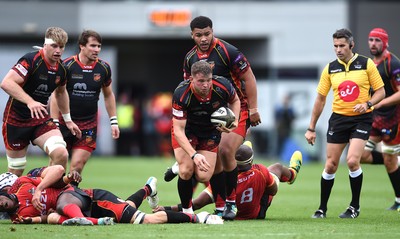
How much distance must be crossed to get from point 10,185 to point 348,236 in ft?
13.6

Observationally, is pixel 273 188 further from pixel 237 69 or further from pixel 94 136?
pixel 94 136

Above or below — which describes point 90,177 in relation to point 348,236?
below

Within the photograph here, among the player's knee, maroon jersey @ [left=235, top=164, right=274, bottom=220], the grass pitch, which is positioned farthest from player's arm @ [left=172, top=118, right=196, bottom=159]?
the player's knee

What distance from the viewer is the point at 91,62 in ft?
42.3

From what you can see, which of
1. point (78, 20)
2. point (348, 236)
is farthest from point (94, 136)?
point (78, 20)

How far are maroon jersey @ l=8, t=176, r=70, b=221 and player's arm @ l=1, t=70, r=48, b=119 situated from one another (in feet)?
2.99

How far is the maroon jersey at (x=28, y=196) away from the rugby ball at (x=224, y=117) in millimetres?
2053

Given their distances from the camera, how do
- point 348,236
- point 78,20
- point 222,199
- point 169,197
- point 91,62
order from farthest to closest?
point 78,20 → point 169,197 → point 91,62 → point 222,199 → point 348,236

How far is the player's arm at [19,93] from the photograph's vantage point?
10.9 metres

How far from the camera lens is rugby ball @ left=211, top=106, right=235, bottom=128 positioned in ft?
35.0

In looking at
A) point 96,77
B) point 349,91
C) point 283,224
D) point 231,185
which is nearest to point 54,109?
point 96,77

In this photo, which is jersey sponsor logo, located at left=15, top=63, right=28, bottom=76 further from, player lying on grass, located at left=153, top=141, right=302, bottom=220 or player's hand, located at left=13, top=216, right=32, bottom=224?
player lying on grass, located at left=153, top=141, right=302, bottom=220

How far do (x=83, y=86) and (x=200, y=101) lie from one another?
2.62 metres

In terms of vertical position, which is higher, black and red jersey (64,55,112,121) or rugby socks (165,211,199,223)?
black and red jersey (64,55,112,121)
